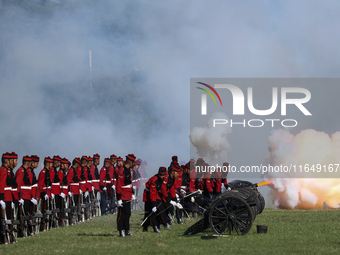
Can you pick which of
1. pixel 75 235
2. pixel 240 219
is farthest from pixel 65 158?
pixel 240 219

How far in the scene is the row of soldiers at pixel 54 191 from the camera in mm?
14562

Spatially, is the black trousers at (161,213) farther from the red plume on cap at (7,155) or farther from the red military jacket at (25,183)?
the red plume on cap at (7,155)

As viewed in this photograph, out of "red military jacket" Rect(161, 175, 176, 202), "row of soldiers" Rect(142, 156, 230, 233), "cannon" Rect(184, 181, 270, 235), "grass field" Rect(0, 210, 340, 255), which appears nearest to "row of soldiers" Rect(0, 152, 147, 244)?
"grass field" Rect(0, 210, 340, 255)

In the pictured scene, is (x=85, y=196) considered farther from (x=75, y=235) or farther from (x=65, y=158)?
(x=75, y=235)

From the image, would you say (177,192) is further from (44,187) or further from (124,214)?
(124,214)

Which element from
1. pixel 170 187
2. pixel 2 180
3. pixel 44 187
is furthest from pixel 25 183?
pixel 170 187

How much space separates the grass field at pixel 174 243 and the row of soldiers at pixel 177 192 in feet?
2.49

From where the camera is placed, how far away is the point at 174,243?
1373cm

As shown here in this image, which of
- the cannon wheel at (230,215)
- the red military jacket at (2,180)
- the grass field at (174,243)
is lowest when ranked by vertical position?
the grass field at (174,243)

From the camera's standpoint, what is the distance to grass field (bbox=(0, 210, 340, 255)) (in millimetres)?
12281

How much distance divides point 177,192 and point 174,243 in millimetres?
7718

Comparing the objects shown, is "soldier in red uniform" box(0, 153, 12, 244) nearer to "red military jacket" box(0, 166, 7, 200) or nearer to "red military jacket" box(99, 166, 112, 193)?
"red military jacket" box(0, 166, 7, 200)

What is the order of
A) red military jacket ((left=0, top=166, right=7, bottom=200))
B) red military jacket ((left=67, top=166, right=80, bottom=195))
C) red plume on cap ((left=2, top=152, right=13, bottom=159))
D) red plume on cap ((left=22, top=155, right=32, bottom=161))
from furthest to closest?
red military jacket ((left=67, top=166, right=80, bottom=195)), red plume on cap ((left=22, top=155, right=32, bottom=161)), red plume on cap ((left=2, top=152, right=13, bottom=159)), red military jacket ((left=0, top=166, right=7, bottom=200))

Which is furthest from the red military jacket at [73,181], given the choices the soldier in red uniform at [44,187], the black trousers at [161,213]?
the black trousers at [161,213]
